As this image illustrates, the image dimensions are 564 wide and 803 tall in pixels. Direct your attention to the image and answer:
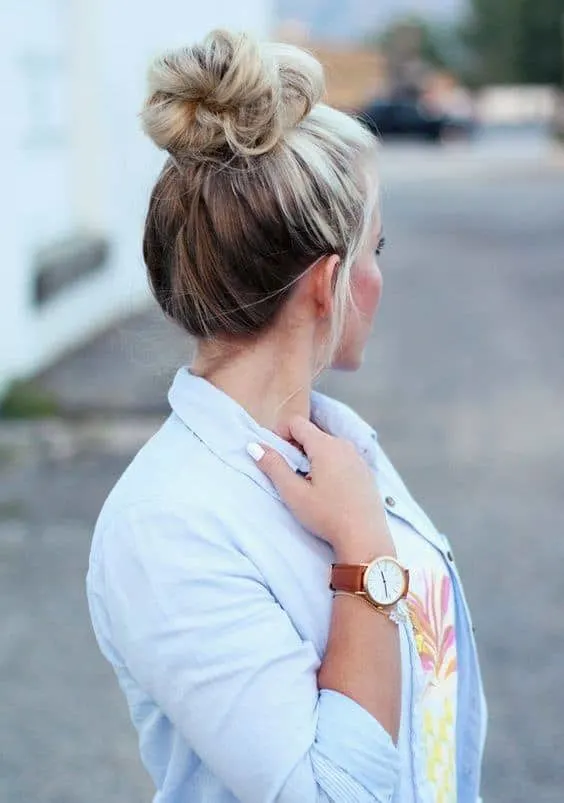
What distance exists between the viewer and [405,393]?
7.56 m

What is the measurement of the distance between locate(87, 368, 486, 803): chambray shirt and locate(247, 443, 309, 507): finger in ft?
0.05

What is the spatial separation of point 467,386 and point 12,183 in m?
2.99

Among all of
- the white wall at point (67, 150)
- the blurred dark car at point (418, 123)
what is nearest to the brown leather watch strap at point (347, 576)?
the white wall at point (67, 150)

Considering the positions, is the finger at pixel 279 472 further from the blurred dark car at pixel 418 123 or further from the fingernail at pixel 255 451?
the blurred dark car at pixel 418 123

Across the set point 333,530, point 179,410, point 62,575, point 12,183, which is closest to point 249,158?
point 179,410

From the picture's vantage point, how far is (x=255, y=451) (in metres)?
1.47

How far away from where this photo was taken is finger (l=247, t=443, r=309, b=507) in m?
1.43

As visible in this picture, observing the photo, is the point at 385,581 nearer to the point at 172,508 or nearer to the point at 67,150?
the point at 172,508

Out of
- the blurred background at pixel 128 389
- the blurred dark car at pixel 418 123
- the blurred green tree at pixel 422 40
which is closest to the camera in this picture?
the blurred background at pixel 128 389

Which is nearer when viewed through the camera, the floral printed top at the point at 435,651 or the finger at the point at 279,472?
the finger at the point at 279,472

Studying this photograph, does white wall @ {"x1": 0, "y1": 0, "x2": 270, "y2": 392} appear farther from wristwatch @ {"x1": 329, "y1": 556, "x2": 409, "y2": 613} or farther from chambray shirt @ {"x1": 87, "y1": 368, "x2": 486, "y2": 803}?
wristwatch @ {"x1": 329, "y1": 556, "x2": 409, "y2": 613}

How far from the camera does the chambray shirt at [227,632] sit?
51.6 inches

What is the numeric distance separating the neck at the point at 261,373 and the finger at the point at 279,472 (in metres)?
0.06

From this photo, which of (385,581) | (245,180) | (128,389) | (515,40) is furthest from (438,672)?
(515,40)
